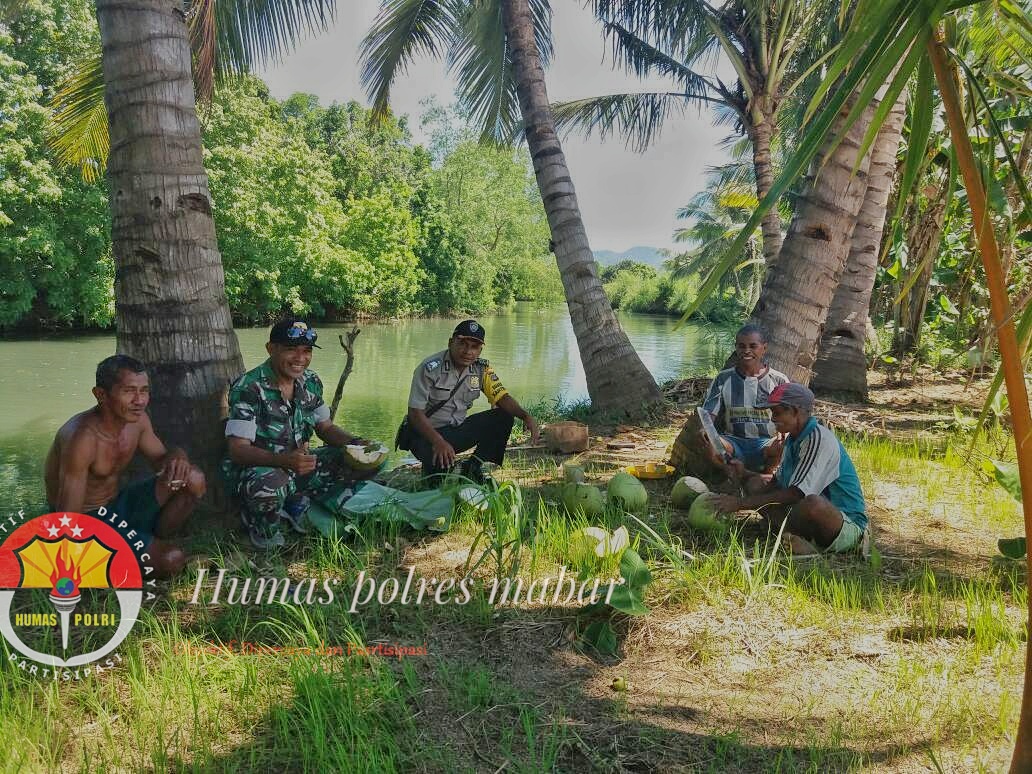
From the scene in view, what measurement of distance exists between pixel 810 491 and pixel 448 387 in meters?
2.30

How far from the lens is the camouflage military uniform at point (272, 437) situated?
11.0ft

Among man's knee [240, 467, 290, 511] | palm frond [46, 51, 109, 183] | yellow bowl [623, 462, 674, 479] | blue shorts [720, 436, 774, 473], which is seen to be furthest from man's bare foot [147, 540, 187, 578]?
palm frond [46, 51, 109, 183]

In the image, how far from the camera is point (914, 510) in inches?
163

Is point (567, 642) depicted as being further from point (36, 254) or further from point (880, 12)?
point (36, 254)

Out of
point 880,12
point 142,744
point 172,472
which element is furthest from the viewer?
point 172,472

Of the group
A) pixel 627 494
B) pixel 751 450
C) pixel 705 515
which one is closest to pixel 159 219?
pixel 627 494

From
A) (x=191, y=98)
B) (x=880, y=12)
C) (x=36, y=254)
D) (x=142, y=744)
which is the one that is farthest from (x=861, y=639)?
(x=36, y=254)

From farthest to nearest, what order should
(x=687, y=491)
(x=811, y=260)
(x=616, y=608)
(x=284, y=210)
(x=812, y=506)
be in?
(x=284, y=210), (x=811, y=260), (x=687, y=491), (x=812, y=506), (x=616, y=608)

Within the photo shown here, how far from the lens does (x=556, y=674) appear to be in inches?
94.4

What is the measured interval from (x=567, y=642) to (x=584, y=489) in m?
1.28

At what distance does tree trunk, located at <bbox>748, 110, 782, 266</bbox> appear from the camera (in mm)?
11414

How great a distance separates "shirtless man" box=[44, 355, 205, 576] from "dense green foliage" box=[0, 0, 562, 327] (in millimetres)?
8125

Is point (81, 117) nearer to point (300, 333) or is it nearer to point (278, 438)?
point (300, 333)

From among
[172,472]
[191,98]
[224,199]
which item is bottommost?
[172,472]
